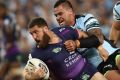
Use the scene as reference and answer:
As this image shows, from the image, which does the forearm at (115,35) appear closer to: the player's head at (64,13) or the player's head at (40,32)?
the player's head at (64,13)

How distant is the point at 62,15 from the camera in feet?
25.5

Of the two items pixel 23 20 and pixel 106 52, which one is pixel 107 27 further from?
pixel 106 52

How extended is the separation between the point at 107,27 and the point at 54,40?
672cm

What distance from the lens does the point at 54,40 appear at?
719 centimetres

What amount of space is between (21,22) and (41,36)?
275 inches

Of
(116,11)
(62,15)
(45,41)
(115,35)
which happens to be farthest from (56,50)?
A: (115,35)

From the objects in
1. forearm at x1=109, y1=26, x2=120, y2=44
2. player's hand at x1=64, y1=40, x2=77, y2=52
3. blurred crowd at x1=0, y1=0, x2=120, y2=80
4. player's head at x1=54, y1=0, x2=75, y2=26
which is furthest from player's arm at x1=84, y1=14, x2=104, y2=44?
blurred crowd at x1=0, y1=0, x2=120, y2=80

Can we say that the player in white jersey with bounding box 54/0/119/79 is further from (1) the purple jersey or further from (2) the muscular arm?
(2) the muscular arm

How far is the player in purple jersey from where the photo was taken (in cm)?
714

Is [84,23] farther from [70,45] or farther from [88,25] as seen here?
[70,45]

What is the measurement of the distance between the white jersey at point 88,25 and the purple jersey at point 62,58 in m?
0.42

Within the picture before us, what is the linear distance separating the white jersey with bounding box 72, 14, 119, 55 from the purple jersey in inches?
16.7

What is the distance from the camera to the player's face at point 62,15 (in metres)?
7.76

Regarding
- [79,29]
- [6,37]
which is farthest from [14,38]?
[79,29]
